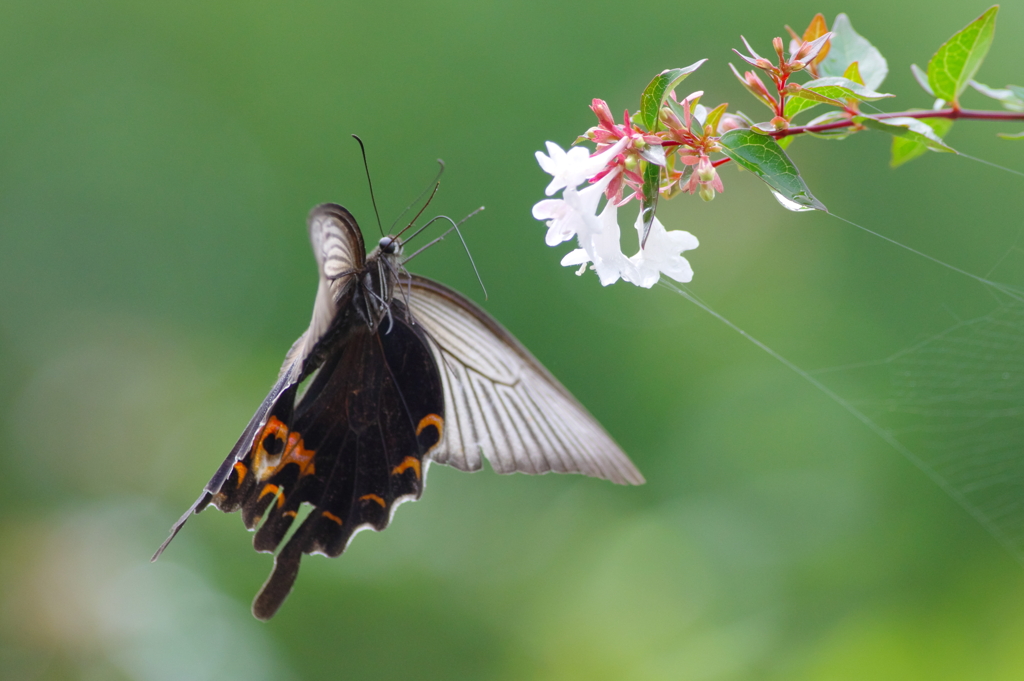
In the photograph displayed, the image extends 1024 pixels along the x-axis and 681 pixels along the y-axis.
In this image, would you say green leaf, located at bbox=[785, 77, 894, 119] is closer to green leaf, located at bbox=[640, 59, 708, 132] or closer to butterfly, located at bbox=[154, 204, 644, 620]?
green leaf, located at bbox=[640, 59, 708, 132]

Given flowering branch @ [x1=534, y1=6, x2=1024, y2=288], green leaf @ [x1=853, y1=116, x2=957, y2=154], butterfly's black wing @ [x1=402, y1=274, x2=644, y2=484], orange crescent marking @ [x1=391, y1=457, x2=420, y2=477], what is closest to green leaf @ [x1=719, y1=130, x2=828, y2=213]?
flowering branch @ [x1=534, y1=6, x2=1024, y2=288]

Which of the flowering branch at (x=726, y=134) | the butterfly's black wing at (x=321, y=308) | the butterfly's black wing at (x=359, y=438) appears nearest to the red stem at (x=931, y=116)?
the flowering branch at (x=726, y=134)

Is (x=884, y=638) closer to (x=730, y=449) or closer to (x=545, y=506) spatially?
(x=730, y=449)

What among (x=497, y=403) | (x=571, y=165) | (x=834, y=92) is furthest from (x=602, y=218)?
(x=497, y=403)

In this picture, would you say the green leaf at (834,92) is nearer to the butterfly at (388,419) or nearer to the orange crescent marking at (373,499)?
the butterfly at (388,419)

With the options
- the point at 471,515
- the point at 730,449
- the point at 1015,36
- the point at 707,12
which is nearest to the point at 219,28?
the point at 707,12

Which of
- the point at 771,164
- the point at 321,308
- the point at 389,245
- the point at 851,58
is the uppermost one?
the point at 851,58

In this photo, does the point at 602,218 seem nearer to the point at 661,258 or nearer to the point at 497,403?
the point at 661,258
